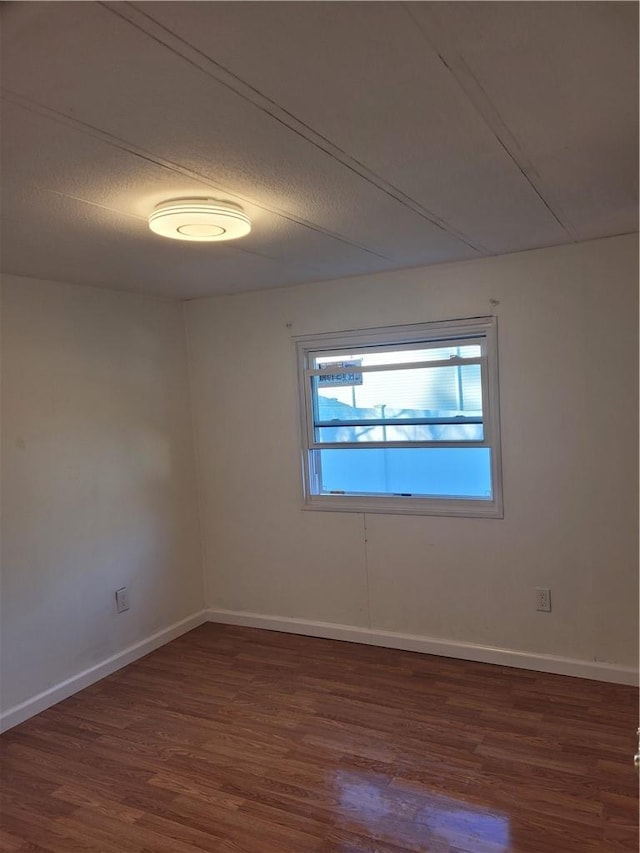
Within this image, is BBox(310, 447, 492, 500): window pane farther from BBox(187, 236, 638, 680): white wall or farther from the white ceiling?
the white ceiling

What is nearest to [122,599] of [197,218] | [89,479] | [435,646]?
[89,479]

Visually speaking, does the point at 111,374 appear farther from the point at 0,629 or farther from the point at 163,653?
the point at 163,653

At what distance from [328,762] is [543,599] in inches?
56.8

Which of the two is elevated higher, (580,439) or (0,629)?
(580,439)

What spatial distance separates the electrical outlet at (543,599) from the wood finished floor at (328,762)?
0.36 m

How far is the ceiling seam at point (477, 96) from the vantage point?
1178mm

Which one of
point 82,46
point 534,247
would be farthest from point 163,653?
point 82,46

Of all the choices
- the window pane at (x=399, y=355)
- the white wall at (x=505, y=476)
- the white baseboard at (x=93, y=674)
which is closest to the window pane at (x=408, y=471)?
the white wall at (x=505, y=476)

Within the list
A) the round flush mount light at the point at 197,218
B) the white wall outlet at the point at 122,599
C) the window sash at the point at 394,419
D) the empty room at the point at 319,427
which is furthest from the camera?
the white wall outlet at the point at 122,599

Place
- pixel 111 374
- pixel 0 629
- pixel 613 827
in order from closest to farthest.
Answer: pixel 613 827, pixel 0 629, pixel 111 374

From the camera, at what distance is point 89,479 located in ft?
11.4

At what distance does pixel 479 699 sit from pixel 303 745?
93cm

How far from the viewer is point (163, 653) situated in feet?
12.5

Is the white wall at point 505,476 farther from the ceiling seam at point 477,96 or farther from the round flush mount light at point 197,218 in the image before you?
the round flush mount light at point 197,218
